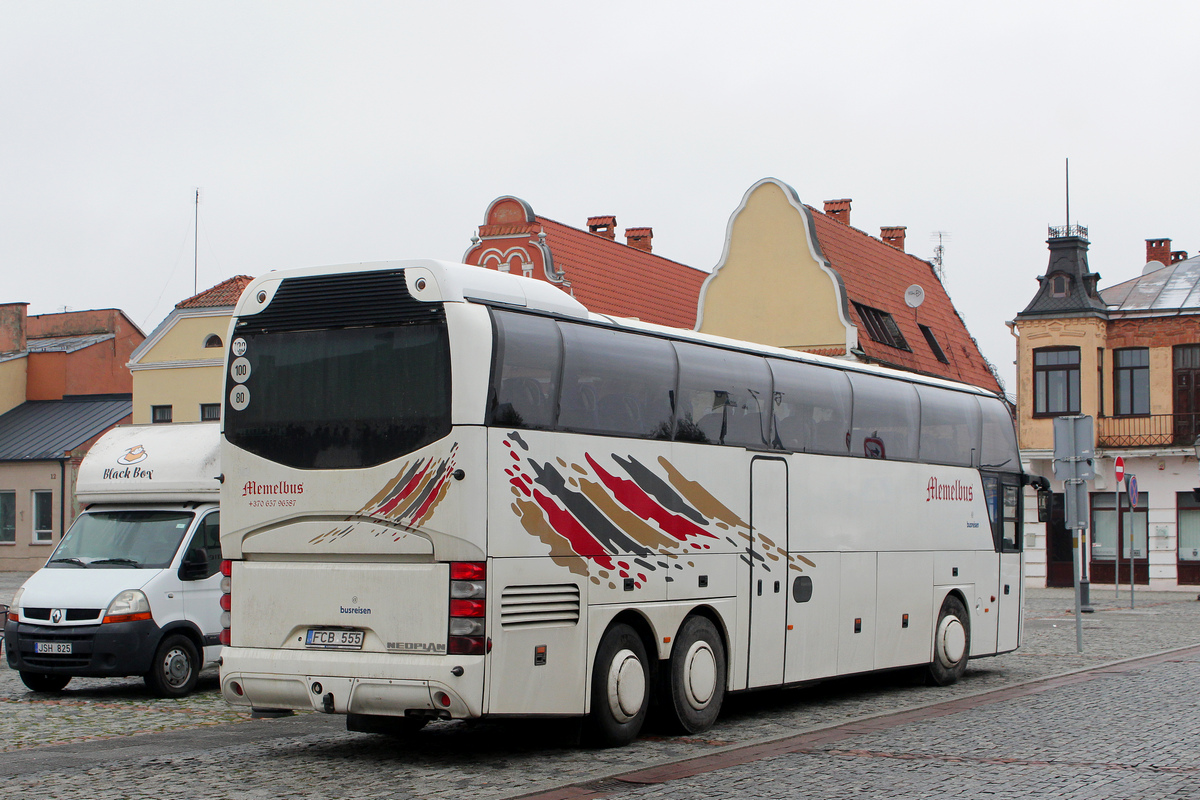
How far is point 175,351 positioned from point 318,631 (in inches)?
1770

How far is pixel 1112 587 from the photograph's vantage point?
4325 cm

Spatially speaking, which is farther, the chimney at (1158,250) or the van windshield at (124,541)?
the chimney at (1158,250)

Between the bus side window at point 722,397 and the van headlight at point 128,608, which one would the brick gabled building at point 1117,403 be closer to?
the bus side window at point 722,397

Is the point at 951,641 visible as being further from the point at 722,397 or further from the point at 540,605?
the point at 540,605

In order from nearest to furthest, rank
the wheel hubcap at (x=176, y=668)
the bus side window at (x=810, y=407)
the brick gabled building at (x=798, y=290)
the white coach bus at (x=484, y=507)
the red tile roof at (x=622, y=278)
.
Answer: the white coach bus at (x=484, y=507) < the bus side window at (x=810, y=407) < the wheel hubcap at (x=176, y=668) < the brick gabled building at (x=798, y=290) < the red tile roof at (x=622, y=278)

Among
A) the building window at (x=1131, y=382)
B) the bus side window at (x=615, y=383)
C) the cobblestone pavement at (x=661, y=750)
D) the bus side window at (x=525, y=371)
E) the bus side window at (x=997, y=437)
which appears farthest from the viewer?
the building window at (x=1131, y=382)

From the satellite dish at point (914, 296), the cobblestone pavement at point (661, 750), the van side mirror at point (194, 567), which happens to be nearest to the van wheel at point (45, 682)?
the cobblestone pavement at point (661, 750)

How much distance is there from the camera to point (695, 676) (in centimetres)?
1247

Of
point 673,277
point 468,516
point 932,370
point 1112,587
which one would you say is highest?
point 673,277

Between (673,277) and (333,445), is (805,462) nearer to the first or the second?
(333,445)

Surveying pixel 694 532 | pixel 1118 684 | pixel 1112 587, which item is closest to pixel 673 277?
pixel 1112 587

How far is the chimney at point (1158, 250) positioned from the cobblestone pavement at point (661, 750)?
127 feet

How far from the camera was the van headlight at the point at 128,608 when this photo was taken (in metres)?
14.9

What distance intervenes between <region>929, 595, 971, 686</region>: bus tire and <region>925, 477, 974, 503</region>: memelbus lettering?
1.21m
